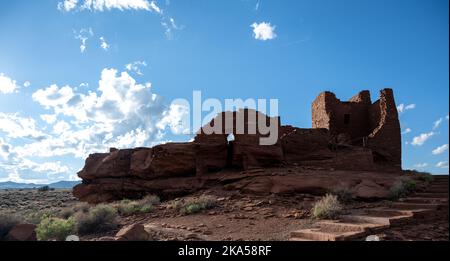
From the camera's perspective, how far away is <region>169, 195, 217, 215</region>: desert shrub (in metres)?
11.9

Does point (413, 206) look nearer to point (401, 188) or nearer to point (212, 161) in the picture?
point (401, 188)

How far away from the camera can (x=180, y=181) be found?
15.5 m

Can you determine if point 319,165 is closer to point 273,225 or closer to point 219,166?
→ point 219,166

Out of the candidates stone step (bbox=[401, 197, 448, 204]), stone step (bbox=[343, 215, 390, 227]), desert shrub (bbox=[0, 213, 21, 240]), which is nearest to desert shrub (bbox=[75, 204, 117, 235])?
desert shrub (bbox=[0, 213, 21, 240])

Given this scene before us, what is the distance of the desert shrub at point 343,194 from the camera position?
37.8ft

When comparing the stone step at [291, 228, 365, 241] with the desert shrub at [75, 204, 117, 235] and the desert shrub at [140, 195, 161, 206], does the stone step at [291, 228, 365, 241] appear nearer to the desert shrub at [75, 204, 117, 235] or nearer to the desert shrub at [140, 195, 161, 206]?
the desert shrub at [75, 204, 117, 235]

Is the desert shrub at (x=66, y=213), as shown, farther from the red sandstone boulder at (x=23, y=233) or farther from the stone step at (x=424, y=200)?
the stone step at (x=424, y=200)

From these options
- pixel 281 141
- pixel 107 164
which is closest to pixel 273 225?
pixel 281 141

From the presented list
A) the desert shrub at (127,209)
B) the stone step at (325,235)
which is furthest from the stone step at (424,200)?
the desert shrub at (127,209)

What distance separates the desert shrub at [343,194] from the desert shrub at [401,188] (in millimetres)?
1368

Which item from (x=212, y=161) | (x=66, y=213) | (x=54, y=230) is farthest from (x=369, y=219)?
(x=66, y=213)

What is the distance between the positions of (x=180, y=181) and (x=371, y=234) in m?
9.66

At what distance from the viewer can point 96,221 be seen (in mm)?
9789

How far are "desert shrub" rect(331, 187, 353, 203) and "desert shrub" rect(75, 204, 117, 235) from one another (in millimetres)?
7238
